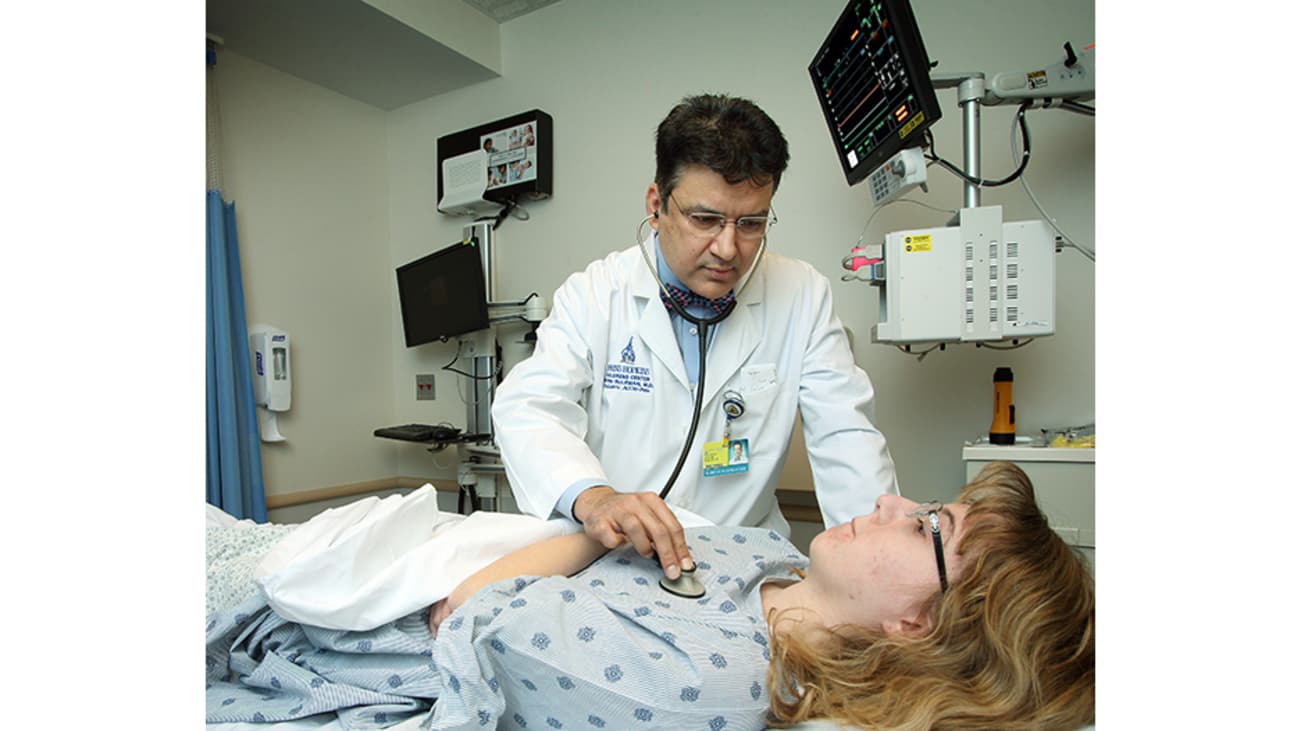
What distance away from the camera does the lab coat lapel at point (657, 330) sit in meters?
1.57

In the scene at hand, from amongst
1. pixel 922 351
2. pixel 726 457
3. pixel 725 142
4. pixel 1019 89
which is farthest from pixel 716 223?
pixel 922 351

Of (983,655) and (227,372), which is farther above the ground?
(227,372)

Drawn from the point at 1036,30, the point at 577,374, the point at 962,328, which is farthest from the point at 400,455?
the point at 1036,30

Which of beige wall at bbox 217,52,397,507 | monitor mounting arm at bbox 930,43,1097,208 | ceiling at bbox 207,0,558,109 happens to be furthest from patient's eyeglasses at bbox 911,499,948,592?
beige wall at bbox 217,52,397,507

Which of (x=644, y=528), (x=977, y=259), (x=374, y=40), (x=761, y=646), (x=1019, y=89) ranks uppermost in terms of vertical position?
(x=374, y=40)

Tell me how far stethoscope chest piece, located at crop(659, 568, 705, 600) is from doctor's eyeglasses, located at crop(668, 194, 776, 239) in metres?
0.69

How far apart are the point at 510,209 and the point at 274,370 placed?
128 centimetres

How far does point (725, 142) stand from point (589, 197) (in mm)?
1861

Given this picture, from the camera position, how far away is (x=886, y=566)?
959 mm

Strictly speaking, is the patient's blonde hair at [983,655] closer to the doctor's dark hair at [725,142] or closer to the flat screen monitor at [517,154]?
the doctor's dark hair at [725,142]

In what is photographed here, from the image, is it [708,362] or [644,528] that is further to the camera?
[708,362]

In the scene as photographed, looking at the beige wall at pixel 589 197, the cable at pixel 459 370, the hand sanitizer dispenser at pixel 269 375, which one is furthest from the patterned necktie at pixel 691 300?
the hand sanitizer dispenser at pixel 269 375

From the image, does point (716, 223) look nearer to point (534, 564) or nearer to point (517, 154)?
point (534, 564)
